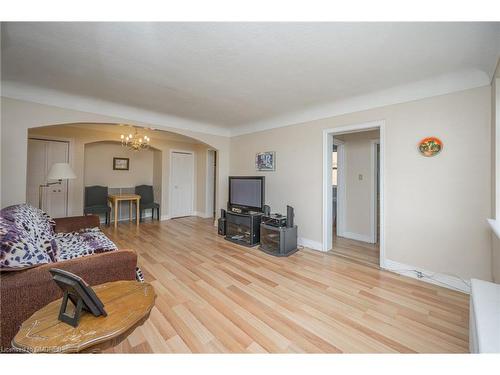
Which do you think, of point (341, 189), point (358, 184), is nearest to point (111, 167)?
point (341, 189)

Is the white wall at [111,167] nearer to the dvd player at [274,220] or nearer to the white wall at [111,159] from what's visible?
the white wall at [111,159]

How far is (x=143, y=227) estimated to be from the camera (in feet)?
16.0

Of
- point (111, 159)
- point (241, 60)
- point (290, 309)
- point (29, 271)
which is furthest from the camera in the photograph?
point (111, 159)

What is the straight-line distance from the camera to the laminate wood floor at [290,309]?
1465mm

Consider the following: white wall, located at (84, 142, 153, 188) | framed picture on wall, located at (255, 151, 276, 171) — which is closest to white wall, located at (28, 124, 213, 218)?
white wall, located at (84, 142, 153, 188)

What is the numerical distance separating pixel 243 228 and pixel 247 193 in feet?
2.16

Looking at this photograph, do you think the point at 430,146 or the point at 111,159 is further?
the point at 111,159

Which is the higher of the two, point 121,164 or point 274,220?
point 121,164

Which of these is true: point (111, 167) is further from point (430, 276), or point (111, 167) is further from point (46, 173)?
point (430, 276)

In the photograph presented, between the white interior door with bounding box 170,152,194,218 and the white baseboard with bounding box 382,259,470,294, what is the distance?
5179mm

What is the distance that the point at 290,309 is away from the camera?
73.5 inches

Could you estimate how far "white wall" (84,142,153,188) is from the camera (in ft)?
16.7
